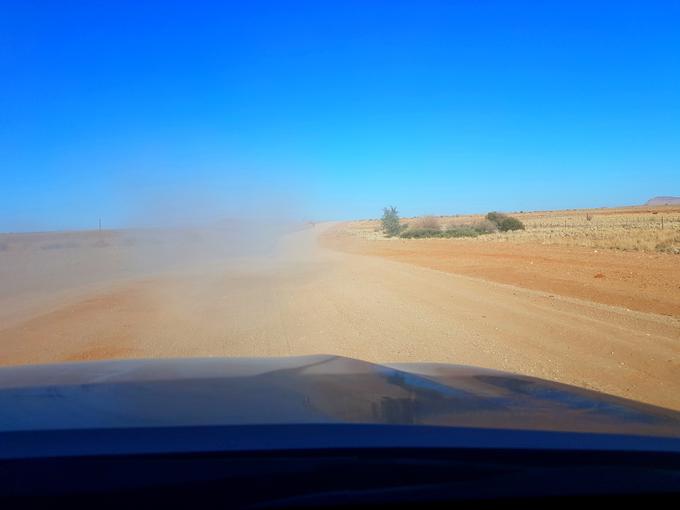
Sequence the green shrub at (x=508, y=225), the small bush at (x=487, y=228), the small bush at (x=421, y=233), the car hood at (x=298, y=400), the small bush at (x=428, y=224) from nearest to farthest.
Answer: the car hood at (x=298, y=400)
the small bush at (x=421, y=233)
the small bush at (x=487, y=228)
the green shrub at (x=508, y=225)
the small bush at (x=428, y=224)

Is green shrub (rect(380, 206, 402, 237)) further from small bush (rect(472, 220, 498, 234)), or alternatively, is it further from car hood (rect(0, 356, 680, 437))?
car hood (rect(0, 356, 680, 437))

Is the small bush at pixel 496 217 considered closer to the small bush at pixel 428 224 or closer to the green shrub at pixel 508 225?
the green shrub at pixel 508 225

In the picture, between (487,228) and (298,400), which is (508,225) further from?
(298,400)

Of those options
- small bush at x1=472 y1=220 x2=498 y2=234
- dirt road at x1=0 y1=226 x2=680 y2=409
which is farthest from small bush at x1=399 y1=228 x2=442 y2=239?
dirt road at x1=0 y1=226 x2=680 y2=409

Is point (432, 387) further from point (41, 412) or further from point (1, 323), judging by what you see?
point (1, 323)

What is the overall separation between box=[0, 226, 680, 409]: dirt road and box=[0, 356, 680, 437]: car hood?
3698mm

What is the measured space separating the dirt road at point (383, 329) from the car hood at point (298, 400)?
3.70 meters

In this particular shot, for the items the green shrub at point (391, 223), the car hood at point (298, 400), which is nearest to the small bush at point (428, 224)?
the green shrub at point (391, 223)

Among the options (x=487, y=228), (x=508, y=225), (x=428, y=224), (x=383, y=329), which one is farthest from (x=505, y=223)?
(x=383, y=329)

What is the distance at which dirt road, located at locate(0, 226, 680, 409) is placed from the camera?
29.7ft

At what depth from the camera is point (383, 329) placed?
467 inches

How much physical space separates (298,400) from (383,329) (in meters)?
8.48

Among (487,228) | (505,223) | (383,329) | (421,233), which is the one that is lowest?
(383,329)

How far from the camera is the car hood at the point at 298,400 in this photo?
9.46 ft
